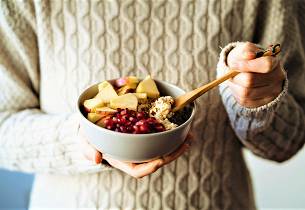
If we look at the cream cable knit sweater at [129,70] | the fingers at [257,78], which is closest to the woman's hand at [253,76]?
the fingers at [257,78]

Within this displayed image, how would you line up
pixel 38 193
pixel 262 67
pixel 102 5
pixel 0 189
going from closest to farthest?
pixel 262 67
pixel 102 5
pixel 38 193
pixel 0 189

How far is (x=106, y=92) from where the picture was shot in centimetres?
52

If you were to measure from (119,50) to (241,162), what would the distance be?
0.37 metres

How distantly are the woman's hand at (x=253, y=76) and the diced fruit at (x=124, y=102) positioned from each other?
0.46 ft

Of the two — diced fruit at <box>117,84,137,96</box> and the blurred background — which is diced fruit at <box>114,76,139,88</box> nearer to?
diced fruit at <box>117,84,137,96</box>

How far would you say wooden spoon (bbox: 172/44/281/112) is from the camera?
1.52 ft

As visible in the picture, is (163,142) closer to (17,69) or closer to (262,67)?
(262,67)

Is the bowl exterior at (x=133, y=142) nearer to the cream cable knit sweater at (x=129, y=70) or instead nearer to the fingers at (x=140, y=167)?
the fingers at (x=140, y=167)

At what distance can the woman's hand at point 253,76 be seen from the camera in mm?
459

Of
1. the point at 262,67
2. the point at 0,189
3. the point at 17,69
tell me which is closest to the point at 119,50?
the point at 17,69

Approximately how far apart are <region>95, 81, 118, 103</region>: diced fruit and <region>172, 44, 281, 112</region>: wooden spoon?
90 mm

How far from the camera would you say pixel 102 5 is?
2.22ft

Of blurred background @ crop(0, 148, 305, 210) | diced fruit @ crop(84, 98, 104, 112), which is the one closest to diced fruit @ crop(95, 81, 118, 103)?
diced fruit @ crop(84, 98, 104, 112)

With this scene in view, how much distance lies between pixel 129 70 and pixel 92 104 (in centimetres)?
22
